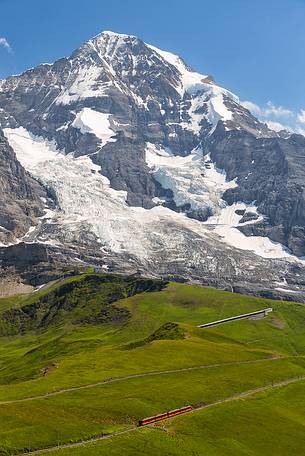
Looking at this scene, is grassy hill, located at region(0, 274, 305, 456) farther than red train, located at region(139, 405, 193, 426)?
No

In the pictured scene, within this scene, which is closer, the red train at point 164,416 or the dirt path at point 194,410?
the dirt path at point 194,410

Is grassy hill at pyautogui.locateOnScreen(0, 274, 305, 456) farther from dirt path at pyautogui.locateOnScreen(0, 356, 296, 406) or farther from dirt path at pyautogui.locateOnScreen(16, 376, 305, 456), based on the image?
dirt path at pyautogui.locateOnScreen(16, 376, 305, 456)

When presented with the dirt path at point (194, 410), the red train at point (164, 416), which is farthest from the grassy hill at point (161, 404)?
the red train at point (164, 416)

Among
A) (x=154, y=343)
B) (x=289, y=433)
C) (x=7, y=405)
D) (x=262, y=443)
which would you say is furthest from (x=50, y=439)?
(x=154, y=343)

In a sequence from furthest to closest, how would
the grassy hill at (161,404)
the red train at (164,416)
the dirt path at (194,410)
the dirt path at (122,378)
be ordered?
the dirt path at (122,378) → the red train at (164,416) → the grassy hill at (161,404) → the dirt path at (194,410)

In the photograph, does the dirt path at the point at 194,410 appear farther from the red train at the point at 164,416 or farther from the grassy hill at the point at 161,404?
the red train at the point at 164,416

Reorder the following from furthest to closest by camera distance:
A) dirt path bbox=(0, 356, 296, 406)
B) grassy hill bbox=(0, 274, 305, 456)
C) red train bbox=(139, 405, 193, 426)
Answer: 1. dirt path bbox=(0, 356, 296, 406)
2. red train bbox=(139, 405, 193, 426)
3. grassy hill bbox=(0, 274, 305, 456)

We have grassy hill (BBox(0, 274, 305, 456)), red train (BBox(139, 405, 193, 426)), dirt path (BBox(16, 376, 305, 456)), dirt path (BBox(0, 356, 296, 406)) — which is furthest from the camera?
dirt path (BBox(0, 356, 296, 406))

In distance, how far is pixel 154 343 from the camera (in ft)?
543

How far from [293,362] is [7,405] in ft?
289

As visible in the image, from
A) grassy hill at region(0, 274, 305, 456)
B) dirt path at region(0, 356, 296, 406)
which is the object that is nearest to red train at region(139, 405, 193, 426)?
grassy hill at region(0, 274, 305, 456)

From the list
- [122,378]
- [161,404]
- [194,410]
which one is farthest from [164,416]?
[122,378]

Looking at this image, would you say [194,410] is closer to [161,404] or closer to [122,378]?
[161,404]

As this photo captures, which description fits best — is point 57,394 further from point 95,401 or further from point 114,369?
point 114,369
